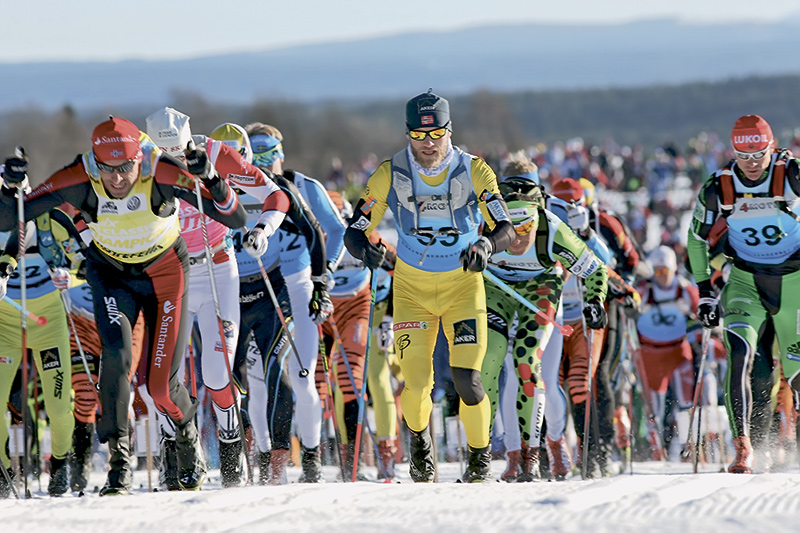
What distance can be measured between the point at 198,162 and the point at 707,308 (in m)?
3.81

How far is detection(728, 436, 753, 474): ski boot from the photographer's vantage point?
730cm

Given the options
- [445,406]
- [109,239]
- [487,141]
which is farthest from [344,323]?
[487,141]

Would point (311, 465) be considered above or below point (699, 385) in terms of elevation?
below

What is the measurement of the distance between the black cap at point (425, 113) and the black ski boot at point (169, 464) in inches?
105

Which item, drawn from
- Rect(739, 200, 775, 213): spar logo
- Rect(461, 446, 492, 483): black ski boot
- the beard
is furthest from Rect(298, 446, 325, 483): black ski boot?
Rect(739, 200, 775, 213): spar logo

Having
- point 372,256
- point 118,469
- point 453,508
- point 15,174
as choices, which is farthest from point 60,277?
point 453,508

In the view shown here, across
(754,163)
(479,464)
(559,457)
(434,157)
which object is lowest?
(559,457)

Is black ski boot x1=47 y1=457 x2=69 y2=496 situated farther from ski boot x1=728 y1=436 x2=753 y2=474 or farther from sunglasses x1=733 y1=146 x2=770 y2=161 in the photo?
sunglasses x1=733 y1=146 x2=770 y2=161

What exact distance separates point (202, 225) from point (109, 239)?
28.9 inches

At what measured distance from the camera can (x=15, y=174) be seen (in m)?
6.34

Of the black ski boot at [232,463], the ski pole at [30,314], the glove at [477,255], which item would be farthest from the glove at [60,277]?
the glove at [477,255]

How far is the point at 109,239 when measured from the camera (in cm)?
632

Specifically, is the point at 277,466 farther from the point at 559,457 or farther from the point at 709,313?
the point at 709,313

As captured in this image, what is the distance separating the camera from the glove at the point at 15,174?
6320 mm
